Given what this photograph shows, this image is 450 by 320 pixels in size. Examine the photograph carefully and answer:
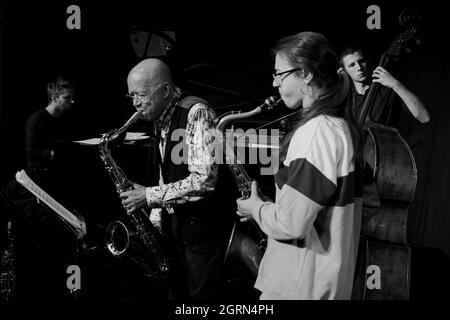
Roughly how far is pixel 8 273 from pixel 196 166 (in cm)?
156

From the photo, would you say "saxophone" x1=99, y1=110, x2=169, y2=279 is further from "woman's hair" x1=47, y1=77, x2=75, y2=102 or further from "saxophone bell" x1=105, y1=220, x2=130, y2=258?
"woman's hair" x1=47, y1=77, x2=75, y2=102

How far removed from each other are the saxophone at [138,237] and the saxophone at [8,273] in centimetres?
64

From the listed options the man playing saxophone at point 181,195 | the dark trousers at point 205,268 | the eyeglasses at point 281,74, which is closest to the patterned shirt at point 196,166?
the man playing saxophone at point 181,195

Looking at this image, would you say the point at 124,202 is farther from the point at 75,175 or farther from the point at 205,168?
the point at 75,175

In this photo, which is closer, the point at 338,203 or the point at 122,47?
the point at 338,203

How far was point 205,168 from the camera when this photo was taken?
2.31m

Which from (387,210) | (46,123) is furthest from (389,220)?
(46,123)

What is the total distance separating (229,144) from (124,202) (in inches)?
26.7

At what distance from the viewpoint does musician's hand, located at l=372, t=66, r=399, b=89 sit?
2818 millimetres

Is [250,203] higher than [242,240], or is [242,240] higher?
[250,203]

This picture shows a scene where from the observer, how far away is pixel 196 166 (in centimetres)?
232

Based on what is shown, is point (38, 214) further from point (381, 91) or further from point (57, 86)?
point (381, 91)

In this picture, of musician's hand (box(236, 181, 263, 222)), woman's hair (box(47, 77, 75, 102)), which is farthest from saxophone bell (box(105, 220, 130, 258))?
musician's hand (box(236, 181, 263, 222))
